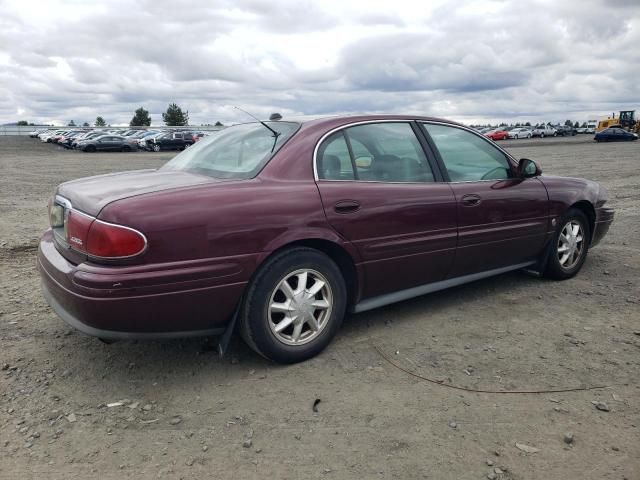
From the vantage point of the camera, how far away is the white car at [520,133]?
59900mm

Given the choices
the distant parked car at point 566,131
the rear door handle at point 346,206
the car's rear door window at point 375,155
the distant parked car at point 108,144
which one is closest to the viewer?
the rear door handle at point 346,206

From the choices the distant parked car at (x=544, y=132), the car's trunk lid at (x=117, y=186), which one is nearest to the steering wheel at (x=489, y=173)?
the car's trunk lid at (x=117, y=186)

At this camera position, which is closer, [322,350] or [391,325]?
[322,350]

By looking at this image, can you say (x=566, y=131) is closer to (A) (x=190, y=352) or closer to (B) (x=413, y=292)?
(B) (x=413, y=292)

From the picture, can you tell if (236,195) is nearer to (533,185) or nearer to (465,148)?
(465,148)

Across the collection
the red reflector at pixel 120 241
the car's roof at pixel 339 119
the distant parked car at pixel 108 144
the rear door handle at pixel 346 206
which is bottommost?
the red reflector at pixel 120 241

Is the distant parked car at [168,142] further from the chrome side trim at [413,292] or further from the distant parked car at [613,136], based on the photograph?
the chrome side trim at [413,292]

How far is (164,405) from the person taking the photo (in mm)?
2990

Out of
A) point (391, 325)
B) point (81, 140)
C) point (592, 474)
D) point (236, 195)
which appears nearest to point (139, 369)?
point (236, 195)

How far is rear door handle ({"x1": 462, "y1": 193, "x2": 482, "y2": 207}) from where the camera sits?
13.6 ft

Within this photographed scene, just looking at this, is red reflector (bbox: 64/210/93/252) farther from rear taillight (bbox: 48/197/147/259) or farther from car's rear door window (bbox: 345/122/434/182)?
car's rear door window (bbox: 345/122/434/182)

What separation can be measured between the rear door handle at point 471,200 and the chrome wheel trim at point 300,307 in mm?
1340

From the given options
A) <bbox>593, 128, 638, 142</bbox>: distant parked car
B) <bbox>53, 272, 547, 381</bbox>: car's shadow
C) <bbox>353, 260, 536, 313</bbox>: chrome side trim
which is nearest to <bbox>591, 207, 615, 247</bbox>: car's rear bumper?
<bbox>353, 260, 536, 313</bbox>: chrome side trim

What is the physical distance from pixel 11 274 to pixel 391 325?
3667 mm
